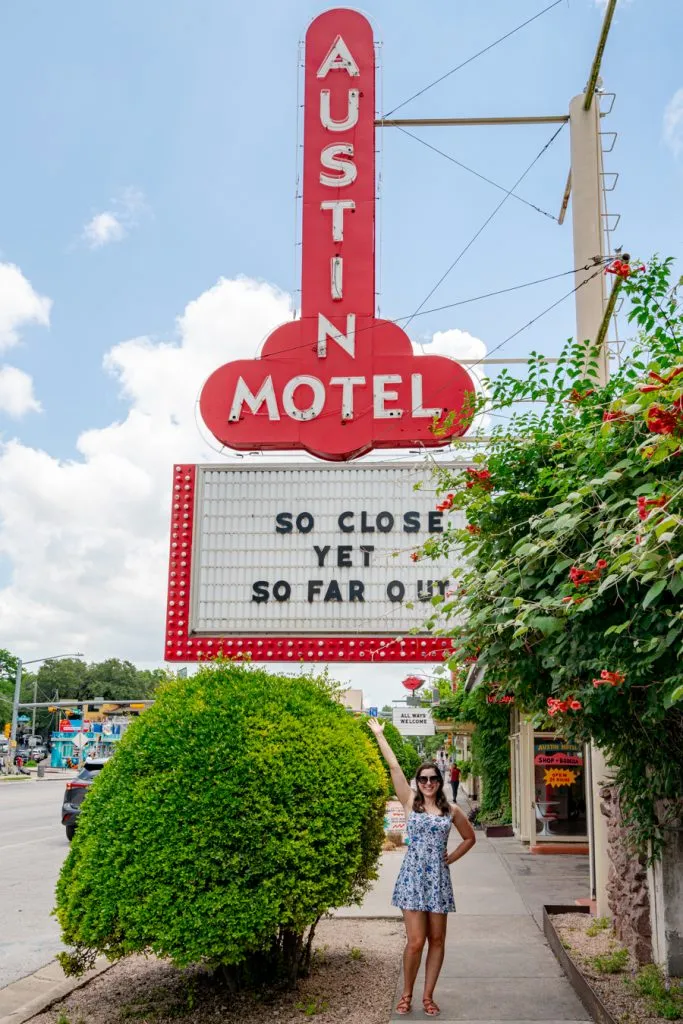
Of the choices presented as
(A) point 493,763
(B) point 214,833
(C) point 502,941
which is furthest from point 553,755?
(B) point 214,833

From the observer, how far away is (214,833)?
18.4 feet

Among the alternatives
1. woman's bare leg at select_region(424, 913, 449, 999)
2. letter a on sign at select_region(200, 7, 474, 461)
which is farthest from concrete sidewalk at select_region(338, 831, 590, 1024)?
letter a on sign at select_region(200, 7, 474, 461)

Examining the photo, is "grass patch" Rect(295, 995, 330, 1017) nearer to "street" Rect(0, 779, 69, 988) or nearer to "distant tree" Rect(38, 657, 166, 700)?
"street" Rect(0, 779, 69, 988)

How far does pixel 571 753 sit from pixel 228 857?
12.5 meters

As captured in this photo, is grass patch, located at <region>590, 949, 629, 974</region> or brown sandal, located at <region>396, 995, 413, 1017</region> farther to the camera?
grass patch, located at <region>590, 949, 629, 974</region>

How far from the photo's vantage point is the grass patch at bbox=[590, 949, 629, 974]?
6.80 metres

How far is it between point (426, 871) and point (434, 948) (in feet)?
1.65

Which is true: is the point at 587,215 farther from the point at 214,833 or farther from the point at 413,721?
the point at 413,721

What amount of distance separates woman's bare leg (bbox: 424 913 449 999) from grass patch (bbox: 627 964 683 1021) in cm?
127

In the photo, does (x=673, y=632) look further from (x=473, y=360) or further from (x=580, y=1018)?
(x=473, y=360)

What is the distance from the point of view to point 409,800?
245 inches

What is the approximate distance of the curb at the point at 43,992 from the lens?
6441mm

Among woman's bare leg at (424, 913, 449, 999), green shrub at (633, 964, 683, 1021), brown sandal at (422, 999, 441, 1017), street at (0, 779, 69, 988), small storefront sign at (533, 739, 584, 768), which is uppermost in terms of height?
small storefront sign at (533, 739, 584, 768)

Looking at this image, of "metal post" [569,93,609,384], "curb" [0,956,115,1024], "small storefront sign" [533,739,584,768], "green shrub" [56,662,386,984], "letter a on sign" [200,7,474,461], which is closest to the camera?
"green shrub" [56,662,386,984]
